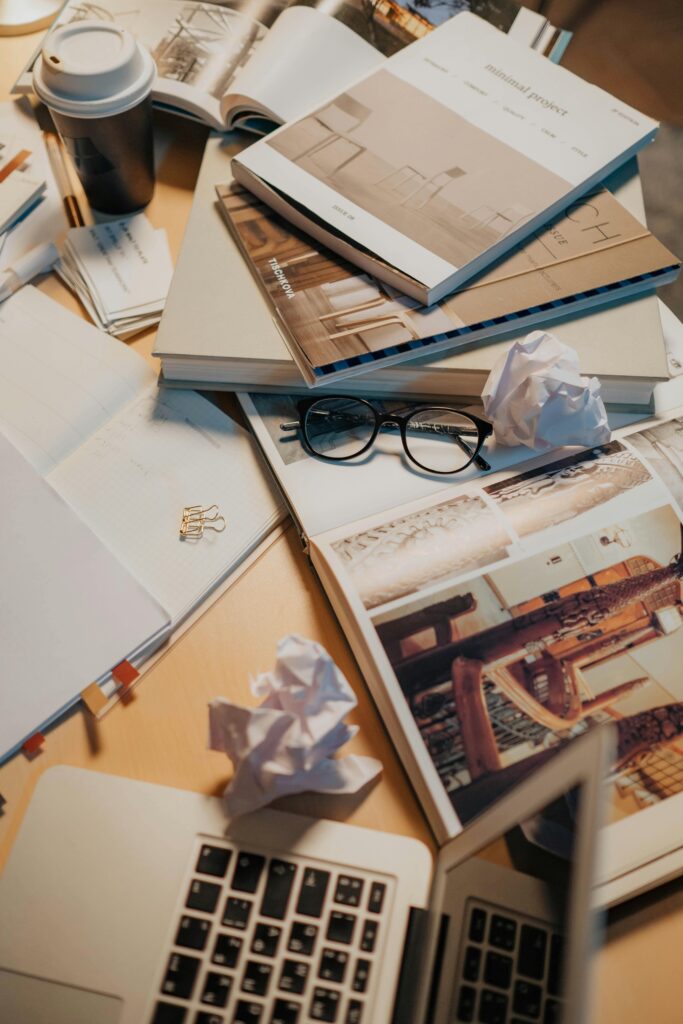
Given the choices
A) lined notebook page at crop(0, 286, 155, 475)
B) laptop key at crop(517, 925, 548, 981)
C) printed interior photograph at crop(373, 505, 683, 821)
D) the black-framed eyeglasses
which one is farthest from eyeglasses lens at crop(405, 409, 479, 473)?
laptop key at crop(517, 925, 548, 981)

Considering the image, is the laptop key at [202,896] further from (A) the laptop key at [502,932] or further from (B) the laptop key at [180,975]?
(A) the laptop key at [502,932]

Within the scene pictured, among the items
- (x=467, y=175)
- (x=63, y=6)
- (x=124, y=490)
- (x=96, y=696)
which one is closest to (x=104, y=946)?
(x=96, y=696)

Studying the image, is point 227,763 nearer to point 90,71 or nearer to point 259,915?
point 259,915

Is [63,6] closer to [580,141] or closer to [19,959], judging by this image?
[580,141]

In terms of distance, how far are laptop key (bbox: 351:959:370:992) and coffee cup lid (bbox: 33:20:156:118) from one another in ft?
2.20

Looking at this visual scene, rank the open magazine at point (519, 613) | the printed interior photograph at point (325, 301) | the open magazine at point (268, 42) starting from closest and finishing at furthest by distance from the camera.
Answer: the open magazine at point (519, 613) < the printed interior photograph at point (325, 301) < the open magazine at point (268, 42)

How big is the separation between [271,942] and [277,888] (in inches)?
1.2

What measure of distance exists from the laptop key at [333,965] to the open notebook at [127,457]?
24 cm

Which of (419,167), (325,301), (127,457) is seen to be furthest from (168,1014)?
(419,167)

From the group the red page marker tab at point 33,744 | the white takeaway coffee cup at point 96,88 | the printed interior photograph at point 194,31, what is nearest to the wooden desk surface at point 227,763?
the red page marker tab at point 33,744

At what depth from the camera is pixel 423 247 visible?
67 centimetres

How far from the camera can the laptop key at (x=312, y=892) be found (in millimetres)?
514

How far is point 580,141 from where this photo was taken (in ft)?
2.44

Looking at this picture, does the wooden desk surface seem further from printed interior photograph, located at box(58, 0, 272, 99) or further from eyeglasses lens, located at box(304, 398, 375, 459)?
printed interior photograph, located at box(58, 0, 272, 99)
